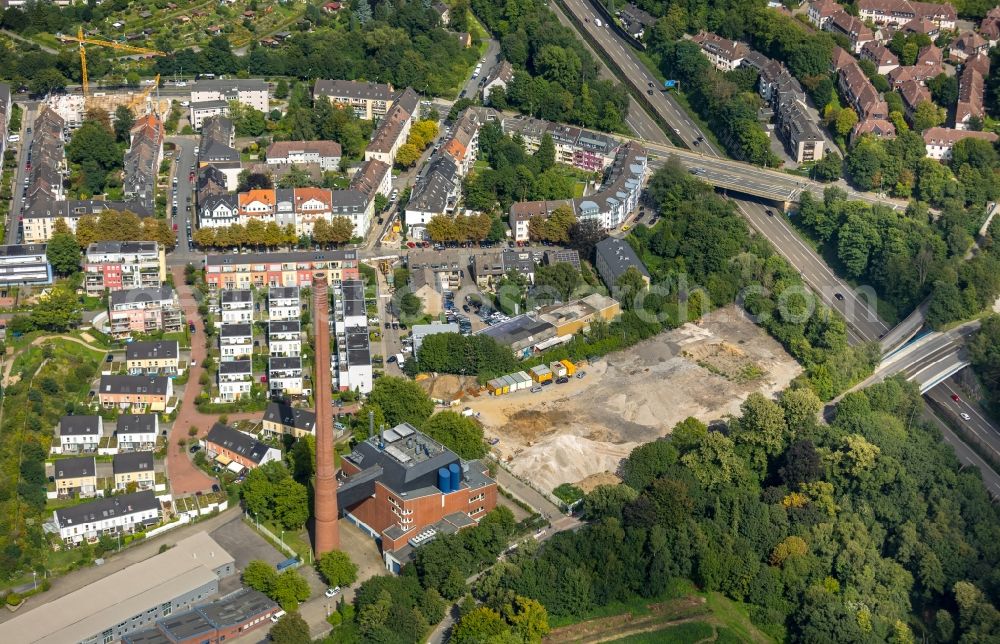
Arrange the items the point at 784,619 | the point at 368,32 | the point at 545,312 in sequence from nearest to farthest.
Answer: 1. the point at 784,619
2. the point at 545,312
3. the point at 368,32

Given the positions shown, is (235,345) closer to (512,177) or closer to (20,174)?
(512,177)

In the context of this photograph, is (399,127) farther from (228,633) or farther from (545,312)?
(228,633)

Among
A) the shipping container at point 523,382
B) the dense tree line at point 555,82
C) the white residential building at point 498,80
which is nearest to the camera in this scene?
the shipping container at point 523,382

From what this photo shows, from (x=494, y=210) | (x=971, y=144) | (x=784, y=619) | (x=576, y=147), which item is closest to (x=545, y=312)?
(x=494, y=210)

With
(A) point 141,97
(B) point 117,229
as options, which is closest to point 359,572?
(B) point 117,229

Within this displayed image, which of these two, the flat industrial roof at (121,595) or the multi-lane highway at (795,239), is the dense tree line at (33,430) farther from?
the multi-lane highway at (795,239)

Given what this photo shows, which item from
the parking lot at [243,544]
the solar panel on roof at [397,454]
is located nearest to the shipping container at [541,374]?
the solar panel on roof at [397,454]
